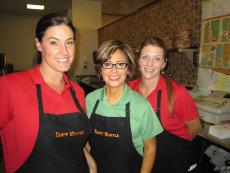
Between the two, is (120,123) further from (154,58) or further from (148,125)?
(154,58)

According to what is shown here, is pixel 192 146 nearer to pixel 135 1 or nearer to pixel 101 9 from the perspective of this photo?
pixel 135 1

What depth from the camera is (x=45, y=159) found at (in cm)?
108

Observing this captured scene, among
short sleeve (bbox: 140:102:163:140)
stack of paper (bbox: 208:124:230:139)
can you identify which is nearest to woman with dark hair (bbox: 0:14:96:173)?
short sleeve (bbox: 140:102:163:140)

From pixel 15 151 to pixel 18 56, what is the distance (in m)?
Answer: 7.51

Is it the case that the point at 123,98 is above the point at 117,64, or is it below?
below

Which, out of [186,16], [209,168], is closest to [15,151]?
[209,168]

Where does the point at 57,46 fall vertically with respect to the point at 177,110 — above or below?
above

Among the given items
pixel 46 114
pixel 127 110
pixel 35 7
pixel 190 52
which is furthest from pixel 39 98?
pixel 35 7

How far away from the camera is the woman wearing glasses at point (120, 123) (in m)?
1.28

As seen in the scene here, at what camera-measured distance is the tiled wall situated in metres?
2.46

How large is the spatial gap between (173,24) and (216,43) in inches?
28.9

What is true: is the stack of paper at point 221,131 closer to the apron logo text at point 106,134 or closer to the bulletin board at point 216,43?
the bulletin board at point 216,43

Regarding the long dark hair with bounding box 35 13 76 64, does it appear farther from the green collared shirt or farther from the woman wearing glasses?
the green collared shirt

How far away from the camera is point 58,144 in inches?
43.9
